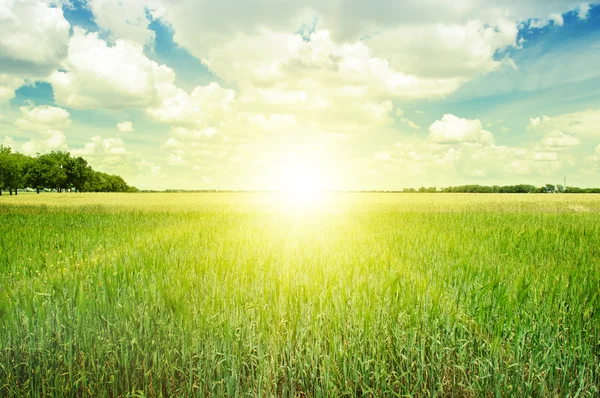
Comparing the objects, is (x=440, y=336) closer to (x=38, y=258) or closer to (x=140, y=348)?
(x=140, y=348)

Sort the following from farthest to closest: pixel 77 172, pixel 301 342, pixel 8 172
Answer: pixel 77 172, pixel 8 172, pixel 301 342

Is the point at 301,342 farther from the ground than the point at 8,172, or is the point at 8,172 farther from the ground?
the point at 8,172

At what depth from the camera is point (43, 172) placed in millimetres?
79812

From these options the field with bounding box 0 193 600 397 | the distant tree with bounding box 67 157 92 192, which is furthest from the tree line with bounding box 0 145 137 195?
the field with bounding box 0 193 600 397

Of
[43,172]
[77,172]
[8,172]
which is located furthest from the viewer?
[77,172]

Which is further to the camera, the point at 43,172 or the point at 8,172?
the point at 43,172

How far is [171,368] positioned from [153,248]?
5.34m

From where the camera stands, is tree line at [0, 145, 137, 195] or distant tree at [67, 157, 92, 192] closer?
tree line at [0, 145, 137, 195]

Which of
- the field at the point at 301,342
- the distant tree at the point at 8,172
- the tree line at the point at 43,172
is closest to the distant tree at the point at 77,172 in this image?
the tree line at the point at 43,172

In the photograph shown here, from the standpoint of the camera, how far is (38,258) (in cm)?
708

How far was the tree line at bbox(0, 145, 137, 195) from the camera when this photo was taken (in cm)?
6869

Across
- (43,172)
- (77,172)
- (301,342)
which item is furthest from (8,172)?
(301,342)

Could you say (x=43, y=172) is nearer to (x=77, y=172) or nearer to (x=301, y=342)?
(x=77, y=172)

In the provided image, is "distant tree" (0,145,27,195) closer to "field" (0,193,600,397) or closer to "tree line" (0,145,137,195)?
"tree line" (0,145,137,195)
